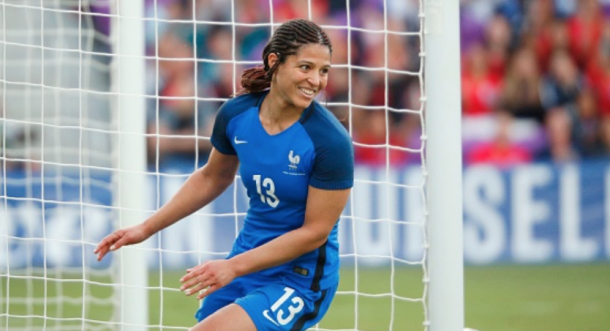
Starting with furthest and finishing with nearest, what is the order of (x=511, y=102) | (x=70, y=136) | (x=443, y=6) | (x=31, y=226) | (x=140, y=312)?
(x=511, y=102) < (x=70, y=136) < (x=31, y=226) < (x=140, y=312) < (x=443, y=6)

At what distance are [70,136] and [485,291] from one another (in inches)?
156

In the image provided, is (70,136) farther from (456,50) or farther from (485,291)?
(456,50)

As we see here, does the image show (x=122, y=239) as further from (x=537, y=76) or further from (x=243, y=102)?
(x=537, y=76)

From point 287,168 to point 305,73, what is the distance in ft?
1.25

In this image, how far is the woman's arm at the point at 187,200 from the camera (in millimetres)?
4543

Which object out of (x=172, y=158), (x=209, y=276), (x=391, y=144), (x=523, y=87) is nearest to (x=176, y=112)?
(x=172, y=158)


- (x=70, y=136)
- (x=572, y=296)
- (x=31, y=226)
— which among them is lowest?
(x=572, y=296)

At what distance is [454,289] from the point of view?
4531 millimetres

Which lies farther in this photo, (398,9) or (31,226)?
(398,9)

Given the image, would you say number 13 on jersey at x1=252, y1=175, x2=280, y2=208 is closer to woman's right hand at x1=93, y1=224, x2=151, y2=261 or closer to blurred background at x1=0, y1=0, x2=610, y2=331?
woman's right hand at x1=93, y1=224, x2=151, y2=261

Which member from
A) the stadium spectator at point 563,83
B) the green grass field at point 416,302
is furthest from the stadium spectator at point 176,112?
the stadium spectator at point 563,83

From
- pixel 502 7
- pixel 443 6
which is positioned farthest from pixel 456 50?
pixel 502 7

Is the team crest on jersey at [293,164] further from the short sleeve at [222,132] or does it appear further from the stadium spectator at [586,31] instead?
the stadium spectator at [586,31]

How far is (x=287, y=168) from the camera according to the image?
423 centimetres
